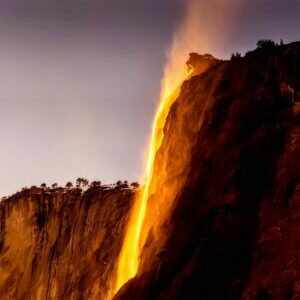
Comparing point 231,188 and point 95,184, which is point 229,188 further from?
point 95,184

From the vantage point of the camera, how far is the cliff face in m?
45.2

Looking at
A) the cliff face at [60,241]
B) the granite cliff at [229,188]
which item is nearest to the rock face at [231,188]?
the granite cliff at [229,188]

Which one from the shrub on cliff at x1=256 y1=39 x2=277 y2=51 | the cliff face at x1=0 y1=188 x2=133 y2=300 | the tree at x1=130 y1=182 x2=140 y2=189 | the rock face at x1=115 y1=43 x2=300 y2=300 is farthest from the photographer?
the tree at x1=130 y1=182 x2=140 y2=189

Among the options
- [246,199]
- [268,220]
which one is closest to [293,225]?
[268,220]

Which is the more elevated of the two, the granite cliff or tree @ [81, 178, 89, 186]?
tree @ [81, 178, 89, 186]

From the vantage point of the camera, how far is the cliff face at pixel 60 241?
148 feet

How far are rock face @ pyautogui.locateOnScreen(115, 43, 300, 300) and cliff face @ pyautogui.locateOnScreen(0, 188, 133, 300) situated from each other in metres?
19.4

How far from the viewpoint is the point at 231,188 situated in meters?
20.2

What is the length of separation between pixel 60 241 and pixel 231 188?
31.7 metres

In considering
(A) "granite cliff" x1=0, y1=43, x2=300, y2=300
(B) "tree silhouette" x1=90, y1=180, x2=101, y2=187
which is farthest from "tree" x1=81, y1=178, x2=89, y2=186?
(A) "granite cliff" x1=0, y1=43, x2=300, y2=300

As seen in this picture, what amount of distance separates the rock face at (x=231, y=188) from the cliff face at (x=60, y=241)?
19.4 meters

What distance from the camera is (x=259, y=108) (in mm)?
23062

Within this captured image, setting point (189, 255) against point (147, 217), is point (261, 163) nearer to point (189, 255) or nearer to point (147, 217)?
point (189, 255)

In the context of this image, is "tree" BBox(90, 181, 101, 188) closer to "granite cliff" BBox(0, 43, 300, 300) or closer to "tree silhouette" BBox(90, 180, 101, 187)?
"tree silhouette" BBox(90, 180, 101, 187)
